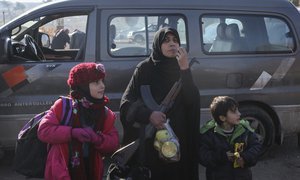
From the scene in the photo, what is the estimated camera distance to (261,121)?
5.41m

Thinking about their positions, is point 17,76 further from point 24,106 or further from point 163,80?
point 163,80

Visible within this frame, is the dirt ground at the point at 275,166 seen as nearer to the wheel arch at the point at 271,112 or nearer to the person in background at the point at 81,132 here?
the wheel arch at the point at 271,112

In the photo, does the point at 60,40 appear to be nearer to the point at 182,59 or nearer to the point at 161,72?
the point at 161,72

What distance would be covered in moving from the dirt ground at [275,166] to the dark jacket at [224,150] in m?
1.81

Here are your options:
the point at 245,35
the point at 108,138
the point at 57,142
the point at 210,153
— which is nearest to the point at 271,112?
the point at 245,35

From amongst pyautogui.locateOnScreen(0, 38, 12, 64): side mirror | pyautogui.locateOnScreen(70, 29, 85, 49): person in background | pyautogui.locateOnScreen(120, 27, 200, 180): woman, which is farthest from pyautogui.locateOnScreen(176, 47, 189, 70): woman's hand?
pyautogui.locateOnScreen(70, 29, 85, 49): person in background

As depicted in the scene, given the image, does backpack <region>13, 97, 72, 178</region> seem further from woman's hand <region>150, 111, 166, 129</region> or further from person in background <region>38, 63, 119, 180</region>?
woman's hand <region>150, 111, 166, 129</region>

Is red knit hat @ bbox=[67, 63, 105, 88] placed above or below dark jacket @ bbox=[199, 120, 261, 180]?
above

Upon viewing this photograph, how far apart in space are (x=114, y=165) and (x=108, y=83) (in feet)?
7.21

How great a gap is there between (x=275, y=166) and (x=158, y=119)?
304cm

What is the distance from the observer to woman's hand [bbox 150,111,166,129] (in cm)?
280

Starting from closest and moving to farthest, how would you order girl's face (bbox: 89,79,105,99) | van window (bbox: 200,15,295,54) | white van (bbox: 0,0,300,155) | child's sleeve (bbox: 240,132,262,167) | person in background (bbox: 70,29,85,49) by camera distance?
girl's face (bbox: 89,79,105,99), child's sleeve (bbox: 240,132,262,167), white van (bbox: 0,0,300,155), van window (bbox: 200,15,295,54), person in background (bbox: 70,29,85,49)

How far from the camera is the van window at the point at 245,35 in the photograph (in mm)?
5344

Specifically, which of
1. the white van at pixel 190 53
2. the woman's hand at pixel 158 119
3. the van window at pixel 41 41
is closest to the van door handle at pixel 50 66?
the white van at pixel 190 53
